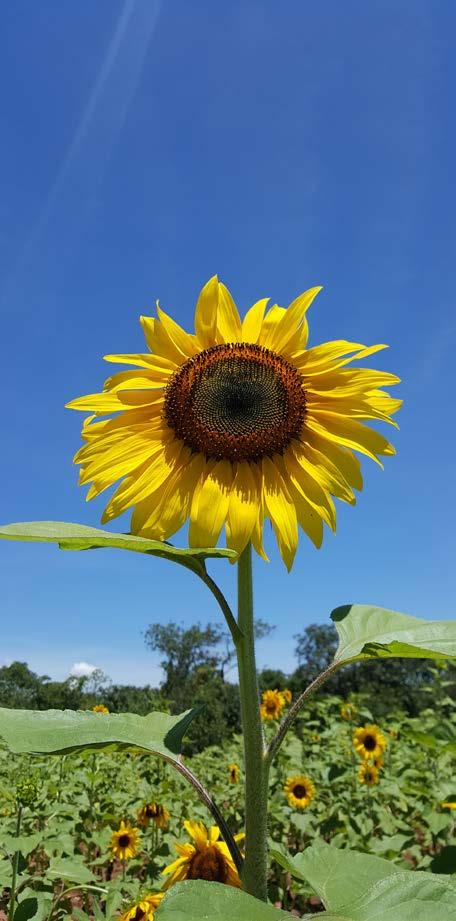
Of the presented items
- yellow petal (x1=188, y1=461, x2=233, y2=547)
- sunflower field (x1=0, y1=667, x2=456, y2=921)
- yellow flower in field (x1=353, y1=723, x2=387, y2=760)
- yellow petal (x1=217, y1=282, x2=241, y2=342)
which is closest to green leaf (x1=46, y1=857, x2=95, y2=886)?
sunflower field (x1=0, y1=667, x2=456, y2=921)

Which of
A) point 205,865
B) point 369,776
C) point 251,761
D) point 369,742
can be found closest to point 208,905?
point 251,761

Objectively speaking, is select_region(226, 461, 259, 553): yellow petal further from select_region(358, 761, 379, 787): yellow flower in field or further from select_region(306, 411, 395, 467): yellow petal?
select_region(358, 761, 379, 787): yellow flower in field

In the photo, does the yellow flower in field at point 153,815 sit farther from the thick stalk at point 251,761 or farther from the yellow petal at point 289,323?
the yellow petal at point 289,323

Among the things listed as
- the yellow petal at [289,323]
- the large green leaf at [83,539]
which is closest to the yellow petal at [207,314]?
the yellow petal at [289,323]

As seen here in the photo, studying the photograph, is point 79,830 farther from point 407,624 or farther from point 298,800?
point 407,624

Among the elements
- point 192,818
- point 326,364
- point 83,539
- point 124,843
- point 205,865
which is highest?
point 326,364

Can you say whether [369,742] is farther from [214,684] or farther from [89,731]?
[214,684]
